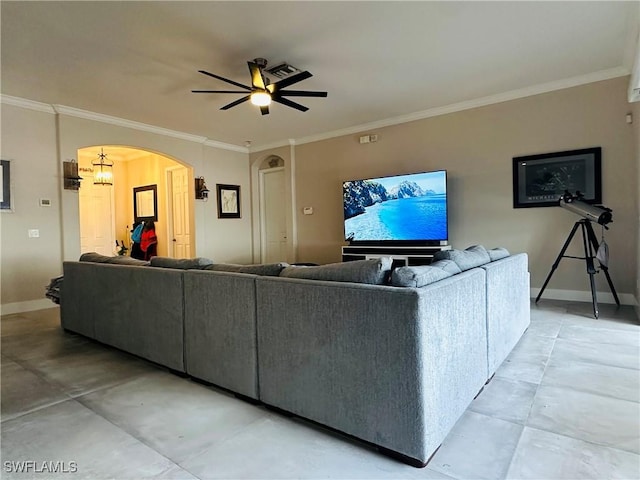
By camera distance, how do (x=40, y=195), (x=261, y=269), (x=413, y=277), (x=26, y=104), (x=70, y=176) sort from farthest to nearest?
1. (x=70, y=176)
2. (x=40, y=195)
3. (x=26, y=104)
4. (x=261, y=269)
5. (x=413, y=277)

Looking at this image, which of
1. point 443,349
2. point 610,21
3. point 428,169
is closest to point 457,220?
point 428,169

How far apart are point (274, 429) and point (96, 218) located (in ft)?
25.3

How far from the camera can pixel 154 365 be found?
273 centimetres

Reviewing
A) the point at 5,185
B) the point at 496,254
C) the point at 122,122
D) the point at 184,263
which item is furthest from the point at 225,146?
the point at 496,254

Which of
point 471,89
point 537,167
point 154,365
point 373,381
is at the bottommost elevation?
point 154,365

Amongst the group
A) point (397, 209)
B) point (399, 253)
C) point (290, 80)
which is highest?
point (290, 80)

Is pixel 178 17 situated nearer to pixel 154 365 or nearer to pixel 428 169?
pixel 154 365

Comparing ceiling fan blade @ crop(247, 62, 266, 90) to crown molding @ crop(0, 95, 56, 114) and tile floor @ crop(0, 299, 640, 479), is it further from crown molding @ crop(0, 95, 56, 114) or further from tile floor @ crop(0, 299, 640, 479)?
crown molding @ crop(0, 95, 56, 114)

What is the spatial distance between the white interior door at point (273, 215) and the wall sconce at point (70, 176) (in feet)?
11.1

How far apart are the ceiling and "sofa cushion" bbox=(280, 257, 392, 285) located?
214 centimetres

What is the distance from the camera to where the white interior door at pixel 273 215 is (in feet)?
24.5

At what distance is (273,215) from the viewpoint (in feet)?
24.9

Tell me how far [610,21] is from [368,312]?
138 inches

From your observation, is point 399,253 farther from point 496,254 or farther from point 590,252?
point 496,254
